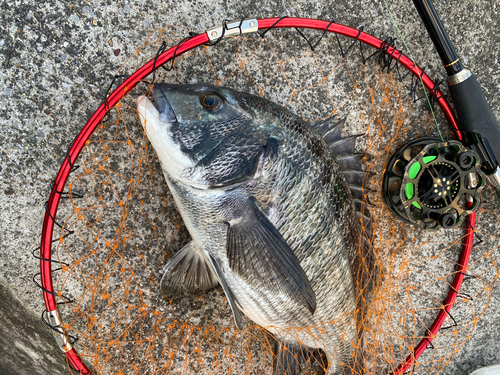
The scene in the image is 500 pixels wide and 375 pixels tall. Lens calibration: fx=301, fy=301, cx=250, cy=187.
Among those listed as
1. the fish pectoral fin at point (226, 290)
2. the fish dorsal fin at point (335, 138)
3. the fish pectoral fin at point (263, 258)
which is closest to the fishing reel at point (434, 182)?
the fish dorsal fin at point (335, 138)

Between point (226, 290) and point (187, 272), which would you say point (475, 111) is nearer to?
point (226, 290)

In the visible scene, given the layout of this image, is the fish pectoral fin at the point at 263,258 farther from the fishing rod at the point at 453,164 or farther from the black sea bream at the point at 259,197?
the fishing rod at the point at 453,164

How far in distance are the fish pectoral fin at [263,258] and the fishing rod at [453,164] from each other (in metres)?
0.79

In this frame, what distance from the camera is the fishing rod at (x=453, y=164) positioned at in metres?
1.60

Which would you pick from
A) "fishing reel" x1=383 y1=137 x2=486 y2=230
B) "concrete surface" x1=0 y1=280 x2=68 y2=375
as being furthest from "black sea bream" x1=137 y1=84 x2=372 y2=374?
"concrete surface" x1=0 y1=280 x2=68 y2=375

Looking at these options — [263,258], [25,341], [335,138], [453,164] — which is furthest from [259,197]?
[25,341]

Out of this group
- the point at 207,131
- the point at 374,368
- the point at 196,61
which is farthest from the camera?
the point at 374,368

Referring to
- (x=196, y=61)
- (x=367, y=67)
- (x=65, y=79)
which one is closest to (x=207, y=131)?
(x=196, y=61)

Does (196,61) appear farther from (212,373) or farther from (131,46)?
(212,373)

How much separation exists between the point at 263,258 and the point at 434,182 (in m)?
1.05

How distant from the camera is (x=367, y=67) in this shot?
172 cm

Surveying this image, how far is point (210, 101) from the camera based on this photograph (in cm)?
125

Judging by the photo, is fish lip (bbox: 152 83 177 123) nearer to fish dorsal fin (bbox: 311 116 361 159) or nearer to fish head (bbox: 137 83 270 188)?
fish head (bbox: 137 83 270 188)

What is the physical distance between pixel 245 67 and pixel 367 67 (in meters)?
0.70
